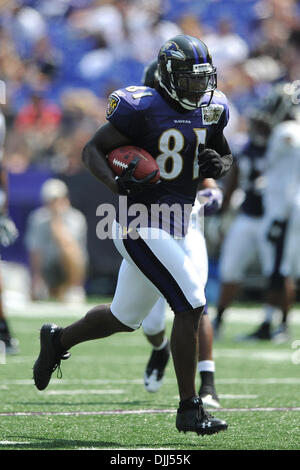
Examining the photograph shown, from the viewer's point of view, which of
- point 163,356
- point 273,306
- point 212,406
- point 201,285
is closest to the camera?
point 201,285

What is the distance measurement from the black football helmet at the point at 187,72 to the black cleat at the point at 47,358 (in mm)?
1064

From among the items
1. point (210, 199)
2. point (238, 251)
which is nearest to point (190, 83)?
point (210, 199)

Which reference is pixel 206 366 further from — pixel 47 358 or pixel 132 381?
pixel 132 381

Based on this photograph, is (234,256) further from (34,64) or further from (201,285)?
(34,64)

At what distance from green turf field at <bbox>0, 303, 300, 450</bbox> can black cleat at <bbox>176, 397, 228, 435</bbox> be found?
51 millimetres

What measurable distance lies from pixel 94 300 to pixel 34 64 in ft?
11.7

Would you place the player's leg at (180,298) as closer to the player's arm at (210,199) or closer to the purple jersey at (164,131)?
the purple jersey at (164,131)

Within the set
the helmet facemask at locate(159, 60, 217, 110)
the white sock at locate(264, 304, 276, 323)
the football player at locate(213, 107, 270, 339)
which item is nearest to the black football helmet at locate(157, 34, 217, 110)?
the helmet facemask at locate(159, 60, 217, 110)

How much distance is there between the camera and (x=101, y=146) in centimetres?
366

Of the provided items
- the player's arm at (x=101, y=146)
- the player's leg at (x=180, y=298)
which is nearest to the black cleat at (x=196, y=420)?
the player's leg at (x=180, y=298)

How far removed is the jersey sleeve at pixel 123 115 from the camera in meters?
3.61

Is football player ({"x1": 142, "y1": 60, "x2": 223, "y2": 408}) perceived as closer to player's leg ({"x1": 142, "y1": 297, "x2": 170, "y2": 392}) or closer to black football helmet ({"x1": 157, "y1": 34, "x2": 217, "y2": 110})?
player's leg ({"x1": 142, "y1": 297, "x2": 170, "y2": 392})

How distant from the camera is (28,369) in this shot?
213 inches

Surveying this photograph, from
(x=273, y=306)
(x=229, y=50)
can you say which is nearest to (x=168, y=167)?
(x=273, y=306)
